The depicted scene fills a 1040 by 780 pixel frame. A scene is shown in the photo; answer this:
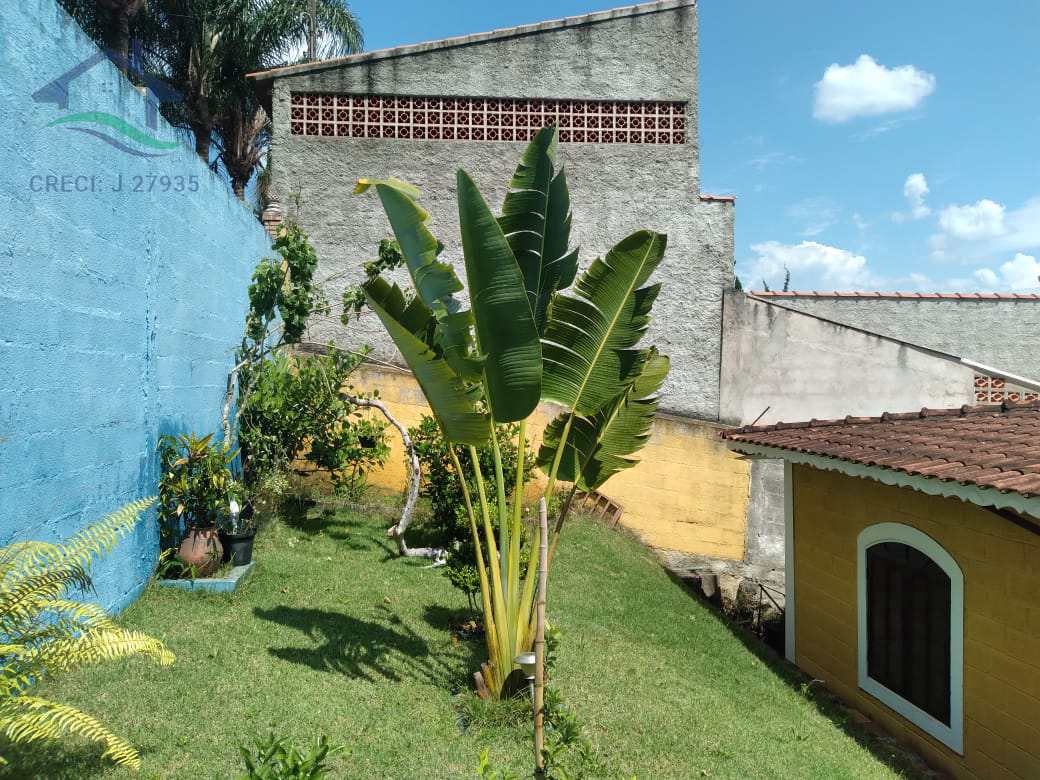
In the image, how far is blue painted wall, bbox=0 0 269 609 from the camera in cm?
427

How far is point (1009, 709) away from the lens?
17.4 feet

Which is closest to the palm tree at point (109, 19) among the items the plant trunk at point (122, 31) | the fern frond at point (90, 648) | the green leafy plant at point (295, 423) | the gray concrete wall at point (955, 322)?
the plant trunk at point (122, 31)

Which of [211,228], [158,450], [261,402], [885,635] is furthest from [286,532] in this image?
[885,635]

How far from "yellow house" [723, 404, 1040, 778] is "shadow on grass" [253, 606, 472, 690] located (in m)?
3.87

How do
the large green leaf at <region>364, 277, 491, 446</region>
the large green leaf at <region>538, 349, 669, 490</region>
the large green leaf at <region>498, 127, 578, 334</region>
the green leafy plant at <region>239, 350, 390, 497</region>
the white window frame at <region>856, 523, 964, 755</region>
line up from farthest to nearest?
1. the green leafy plant at <region>239, 350, 390, 497</region>
2. the white window frame at <region>856, 523, 964, 755</region>
3. the large green leaf at <region>538, 349, 669, 490</region>
4. the large green leaf at <region>498, 127, 578, 334</region>
5. the large green leaf at <region>364, 277, 491, 446</region>

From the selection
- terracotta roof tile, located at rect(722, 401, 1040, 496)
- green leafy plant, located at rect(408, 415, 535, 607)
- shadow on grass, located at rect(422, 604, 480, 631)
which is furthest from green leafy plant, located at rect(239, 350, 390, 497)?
terracotta roof tile, located at rect(722, 401, 1040, 496)

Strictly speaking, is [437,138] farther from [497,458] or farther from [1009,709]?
[1009,709]

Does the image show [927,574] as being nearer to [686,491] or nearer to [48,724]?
[686,491]

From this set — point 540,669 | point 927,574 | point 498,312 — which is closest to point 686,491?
point 927,574

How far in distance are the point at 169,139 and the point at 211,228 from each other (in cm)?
135

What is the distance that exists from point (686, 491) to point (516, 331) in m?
8.28

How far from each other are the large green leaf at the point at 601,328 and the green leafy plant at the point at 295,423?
3.75 m

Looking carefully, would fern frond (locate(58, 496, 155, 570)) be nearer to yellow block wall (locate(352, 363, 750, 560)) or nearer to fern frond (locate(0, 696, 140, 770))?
fern frond (locate(0, 696, 140, 770))

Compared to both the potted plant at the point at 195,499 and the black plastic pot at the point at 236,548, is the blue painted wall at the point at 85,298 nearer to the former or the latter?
the potted plant at the point at 195,499
